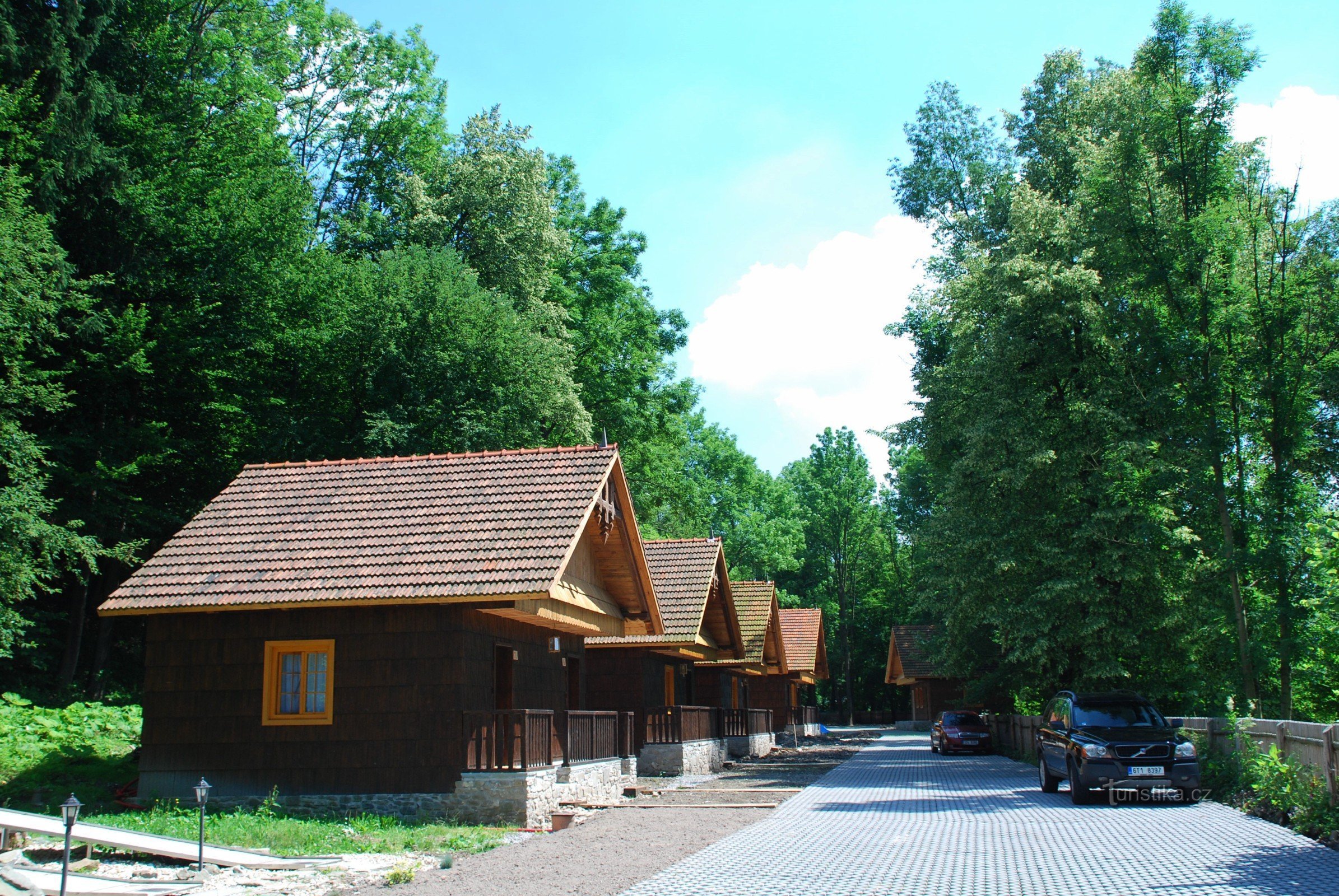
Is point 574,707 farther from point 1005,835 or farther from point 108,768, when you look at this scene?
point 1005,835

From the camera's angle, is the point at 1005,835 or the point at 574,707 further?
the point at 574,707

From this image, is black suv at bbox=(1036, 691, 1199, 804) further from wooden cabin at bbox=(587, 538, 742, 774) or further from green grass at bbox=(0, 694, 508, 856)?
wooden cabin at bbox=(587, 538, 742, 774)

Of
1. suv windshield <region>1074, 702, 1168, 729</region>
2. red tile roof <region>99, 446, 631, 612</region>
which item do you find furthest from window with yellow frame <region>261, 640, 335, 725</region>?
suv windshield <region>1074, 702, 1168, 729</region>

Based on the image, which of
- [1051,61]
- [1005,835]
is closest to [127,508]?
[1005,835]

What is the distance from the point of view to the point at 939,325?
33.6 metres

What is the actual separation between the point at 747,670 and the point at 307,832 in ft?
88.7

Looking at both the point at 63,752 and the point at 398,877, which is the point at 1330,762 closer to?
Result: the point at 398,877

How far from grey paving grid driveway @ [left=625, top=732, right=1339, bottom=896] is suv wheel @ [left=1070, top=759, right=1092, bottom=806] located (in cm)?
19

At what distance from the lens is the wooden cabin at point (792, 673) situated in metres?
46.6

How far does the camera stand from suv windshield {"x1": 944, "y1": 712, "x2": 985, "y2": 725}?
33500 millimetres

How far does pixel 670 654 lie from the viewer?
1076 inches

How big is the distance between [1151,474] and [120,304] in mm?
26493

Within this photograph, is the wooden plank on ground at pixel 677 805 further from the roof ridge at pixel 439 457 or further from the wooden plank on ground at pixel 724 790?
the roof ridge at pixel 439 457

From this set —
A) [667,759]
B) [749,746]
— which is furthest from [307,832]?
[749,746]
